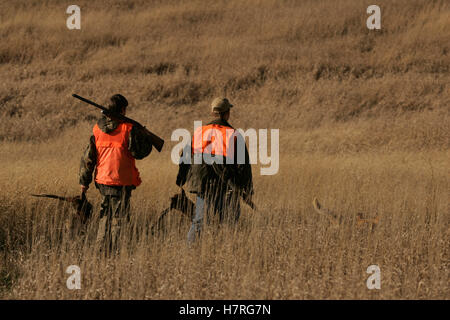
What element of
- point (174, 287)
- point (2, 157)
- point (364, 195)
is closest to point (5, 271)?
point (174, 287)

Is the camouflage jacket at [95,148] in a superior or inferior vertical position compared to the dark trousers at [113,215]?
superior

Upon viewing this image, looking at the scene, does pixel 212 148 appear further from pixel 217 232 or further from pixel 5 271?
pixel 5 271

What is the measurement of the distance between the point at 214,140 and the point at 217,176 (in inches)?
15.9

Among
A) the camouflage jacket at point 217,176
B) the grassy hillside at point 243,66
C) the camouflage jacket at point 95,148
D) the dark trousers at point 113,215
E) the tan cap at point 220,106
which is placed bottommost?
the dark trousers at point 113,215

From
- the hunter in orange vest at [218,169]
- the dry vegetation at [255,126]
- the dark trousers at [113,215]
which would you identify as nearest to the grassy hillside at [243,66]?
the dry vegetation at [255,126]

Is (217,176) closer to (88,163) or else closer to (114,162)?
(114,162)

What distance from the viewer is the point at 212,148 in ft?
22.2

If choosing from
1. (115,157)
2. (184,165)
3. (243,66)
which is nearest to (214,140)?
(184,165)

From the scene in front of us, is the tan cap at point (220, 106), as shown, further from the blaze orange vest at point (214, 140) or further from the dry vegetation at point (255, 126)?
the dry vegetation at point (255, 126)

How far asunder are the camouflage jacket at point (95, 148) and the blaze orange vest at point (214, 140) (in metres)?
0.53

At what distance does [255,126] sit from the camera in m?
20.0

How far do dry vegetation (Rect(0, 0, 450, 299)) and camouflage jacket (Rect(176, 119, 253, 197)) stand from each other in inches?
18.0

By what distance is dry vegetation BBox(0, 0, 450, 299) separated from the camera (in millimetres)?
6199

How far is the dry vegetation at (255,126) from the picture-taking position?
6199mm
